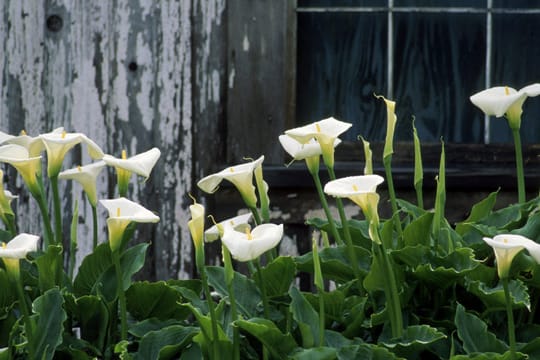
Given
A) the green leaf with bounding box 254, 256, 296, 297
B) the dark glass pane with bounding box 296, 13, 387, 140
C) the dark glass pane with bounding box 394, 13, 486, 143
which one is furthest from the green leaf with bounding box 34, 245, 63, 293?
the dark glass pane with bounding box 394, 13, 486, 143

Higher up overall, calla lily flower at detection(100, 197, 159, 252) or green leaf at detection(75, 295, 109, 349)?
calla lily flower at detection(100, 197, 159, 252)

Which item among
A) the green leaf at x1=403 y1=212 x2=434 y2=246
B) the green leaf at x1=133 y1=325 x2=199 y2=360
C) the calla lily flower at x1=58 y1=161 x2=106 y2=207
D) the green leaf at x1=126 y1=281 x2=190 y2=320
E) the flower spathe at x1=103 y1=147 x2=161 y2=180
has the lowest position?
the green leaf at x1=133 y1=325 x2=199 y2=360

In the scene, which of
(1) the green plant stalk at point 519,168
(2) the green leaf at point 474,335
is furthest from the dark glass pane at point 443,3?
(2) the green leaf at point 474,335

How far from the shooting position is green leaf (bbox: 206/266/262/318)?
1526mm

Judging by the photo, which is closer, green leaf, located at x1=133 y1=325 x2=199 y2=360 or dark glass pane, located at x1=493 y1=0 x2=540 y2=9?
green leaf, located at x1=133 y1=325 x2=199 y2=360

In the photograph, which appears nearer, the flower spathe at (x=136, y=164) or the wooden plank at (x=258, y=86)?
the flower spathe at (x=136, y=164)

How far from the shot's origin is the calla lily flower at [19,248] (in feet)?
4.45

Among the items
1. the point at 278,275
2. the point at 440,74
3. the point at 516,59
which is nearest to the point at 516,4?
the point at 516,59

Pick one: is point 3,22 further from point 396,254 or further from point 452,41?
point 396,254

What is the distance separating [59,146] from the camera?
1570mm

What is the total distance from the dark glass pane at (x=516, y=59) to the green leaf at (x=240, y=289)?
2.16 m

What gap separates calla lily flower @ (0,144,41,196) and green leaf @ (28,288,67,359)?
7.9 inches

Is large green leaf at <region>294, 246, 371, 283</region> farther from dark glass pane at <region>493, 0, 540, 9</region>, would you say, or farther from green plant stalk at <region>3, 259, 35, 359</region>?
dark glass pane at <region>493, 0, 540, 9</region>

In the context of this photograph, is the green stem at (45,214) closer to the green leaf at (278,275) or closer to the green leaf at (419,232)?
the green leaf at (278,275)
